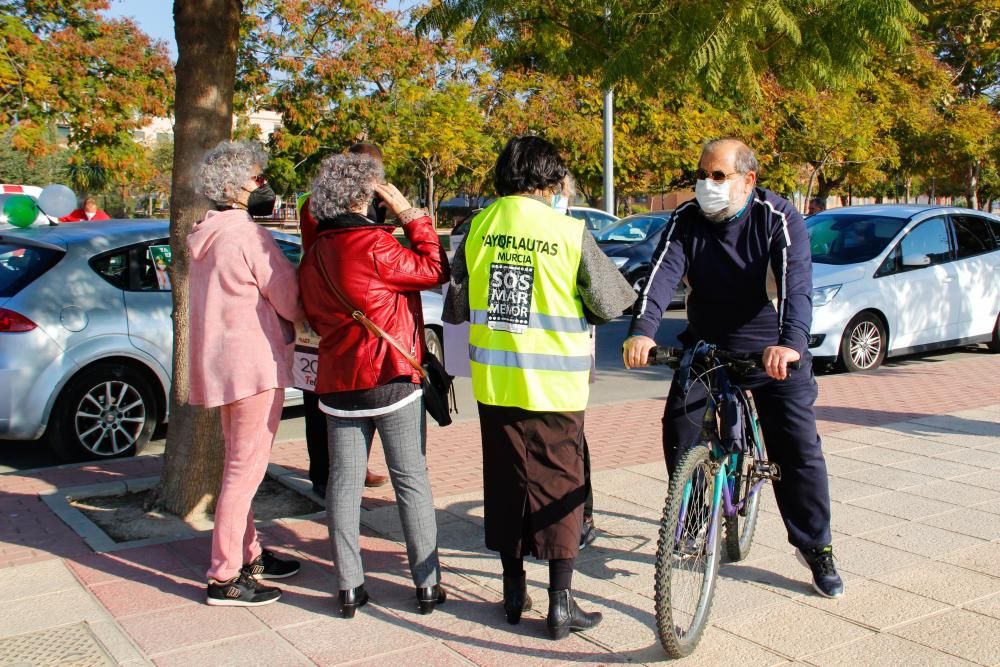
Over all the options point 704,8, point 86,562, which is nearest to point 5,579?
point 86,562

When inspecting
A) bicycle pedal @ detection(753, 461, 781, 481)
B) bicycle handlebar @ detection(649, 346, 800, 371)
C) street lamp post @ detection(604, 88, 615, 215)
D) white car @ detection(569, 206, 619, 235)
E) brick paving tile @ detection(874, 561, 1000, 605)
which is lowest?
brick paving tile @ detection(874, 561, 1000, 605)

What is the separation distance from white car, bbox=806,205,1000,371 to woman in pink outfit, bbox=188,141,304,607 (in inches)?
281

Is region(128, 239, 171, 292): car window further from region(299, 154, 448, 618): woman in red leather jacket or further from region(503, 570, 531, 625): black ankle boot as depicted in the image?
region(503, 570, 531, 625): black ankle boot

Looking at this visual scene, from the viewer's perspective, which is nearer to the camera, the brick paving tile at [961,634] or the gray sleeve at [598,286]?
the brick paving tile at [961,634]

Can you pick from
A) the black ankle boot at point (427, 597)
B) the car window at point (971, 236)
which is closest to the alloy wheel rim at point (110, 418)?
the black ankle boot at point (427, 597)

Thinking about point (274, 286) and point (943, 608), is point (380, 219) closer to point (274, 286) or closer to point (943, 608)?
point (274, 286)

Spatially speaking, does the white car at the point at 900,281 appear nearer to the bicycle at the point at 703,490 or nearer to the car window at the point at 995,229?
the car window at the point at 995,229

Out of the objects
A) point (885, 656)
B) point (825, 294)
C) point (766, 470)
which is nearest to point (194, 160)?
point (766, 470)

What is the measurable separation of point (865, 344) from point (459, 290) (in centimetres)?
766

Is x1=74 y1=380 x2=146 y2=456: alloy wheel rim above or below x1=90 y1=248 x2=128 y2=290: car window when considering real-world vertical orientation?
below

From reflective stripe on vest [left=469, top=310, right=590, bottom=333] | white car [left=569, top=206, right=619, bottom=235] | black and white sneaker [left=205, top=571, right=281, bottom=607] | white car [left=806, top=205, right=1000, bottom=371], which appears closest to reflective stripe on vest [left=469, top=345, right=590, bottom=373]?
reflective stripe on vest [left=469, top=310, right=590, bottom=333]

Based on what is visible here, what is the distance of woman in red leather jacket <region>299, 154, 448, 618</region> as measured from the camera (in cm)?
412

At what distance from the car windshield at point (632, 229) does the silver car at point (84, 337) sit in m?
10.9

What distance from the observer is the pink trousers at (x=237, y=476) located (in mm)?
4312
